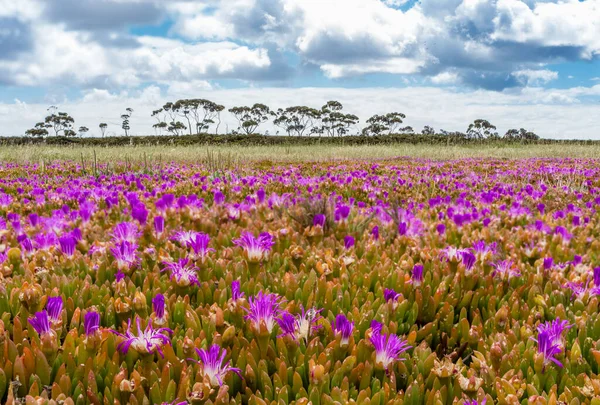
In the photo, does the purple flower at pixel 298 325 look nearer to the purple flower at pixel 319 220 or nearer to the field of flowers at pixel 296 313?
the field of flowers at pixel 296 313

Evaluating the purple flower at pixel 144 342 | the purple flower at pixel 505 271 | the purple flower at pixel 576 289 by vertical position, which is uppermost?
the purple flower at pixel 144 342

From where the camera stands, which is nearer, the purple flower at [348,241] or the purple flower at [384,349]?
the purple flower at [384,349]

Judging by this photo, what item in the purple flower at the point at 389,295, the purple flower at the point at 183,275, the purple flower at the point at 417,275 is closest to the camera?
the purple flower at the point at 389,295

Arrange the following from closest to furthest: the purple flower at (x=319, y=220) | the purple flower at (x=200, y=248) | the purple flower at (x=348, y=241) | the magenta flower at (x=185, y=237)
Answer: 1. the purple flower at (x=200, y=248)
2. the magenta flower at (x=185, y=237)
3. the purple flower at (x=348, y=241)
4. the purple flower at (x=319, y=220)

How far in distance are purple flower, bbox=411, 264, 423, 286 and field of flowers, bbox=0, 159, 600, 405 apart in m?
0.01

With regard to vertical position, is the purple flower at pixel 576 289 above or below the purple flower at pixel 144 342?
below

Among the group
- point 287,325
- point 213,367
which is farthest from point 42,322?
point 287,325

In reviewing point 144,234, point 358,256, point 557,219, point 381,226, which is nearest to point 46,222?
point 144,234

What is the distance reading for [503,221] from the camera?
5.54m

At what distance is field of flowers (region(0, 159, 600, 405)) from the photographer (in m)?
1.97

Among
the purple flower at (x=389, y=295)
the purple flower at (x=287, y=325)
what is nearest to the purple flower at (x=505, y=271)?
the purple flower at (x=389, y=295)

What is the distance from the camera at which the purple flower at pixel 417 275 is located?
2958 mm

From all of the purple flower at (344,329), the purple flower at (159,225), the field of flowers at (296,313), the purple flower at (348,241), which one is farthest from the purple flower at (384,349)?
the purple flower at (159,225)

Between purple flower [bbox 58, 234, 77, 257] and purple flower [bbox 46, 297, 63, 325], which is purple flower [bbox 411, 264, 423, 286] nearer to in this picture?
purple flower [bbox 46, 297, 63, 325]
